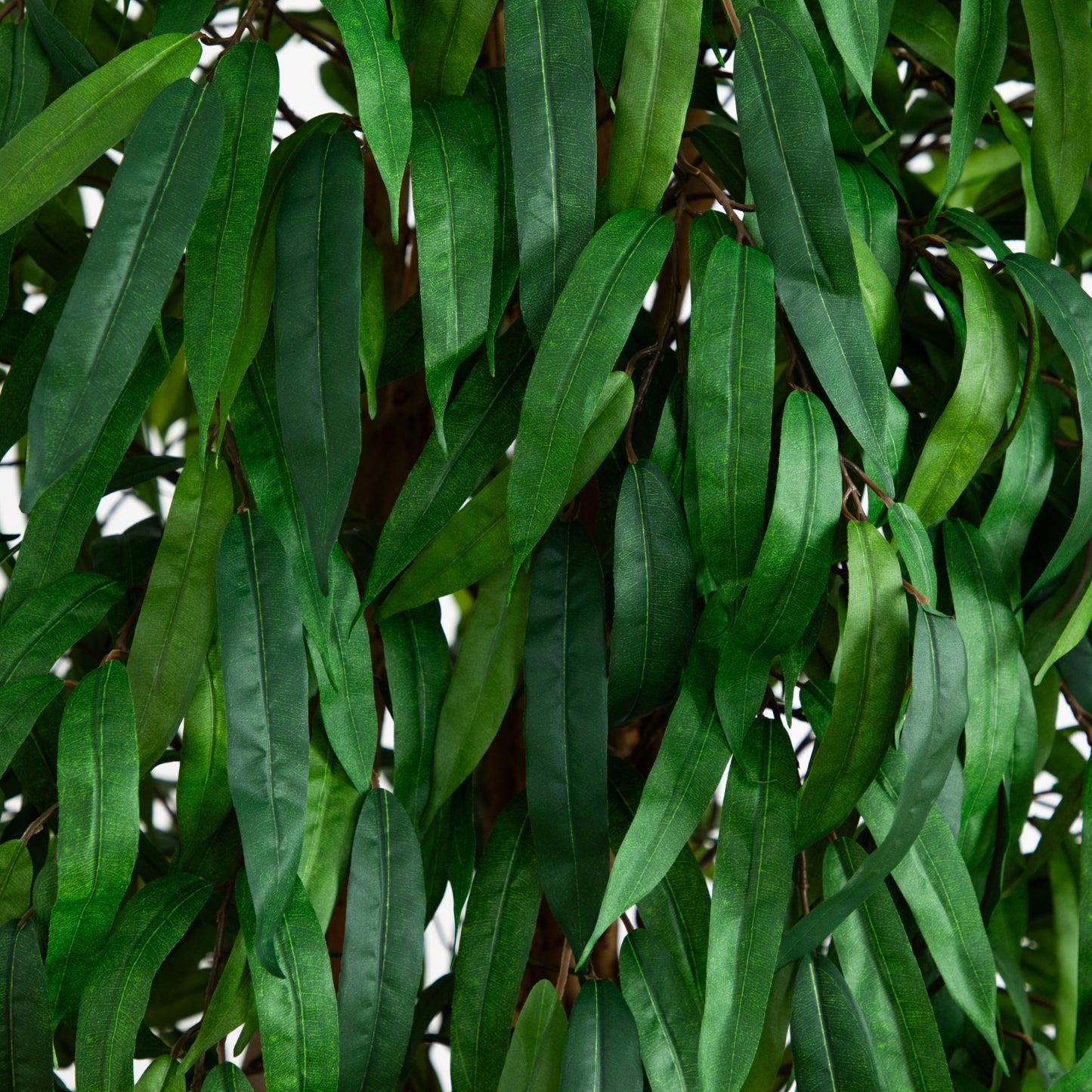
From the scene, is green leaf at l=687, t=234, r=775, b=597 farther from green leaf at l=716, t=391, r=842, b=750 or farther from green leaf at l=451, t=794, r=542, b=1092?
green leaf at l=451, t=794, r=542, b=1092

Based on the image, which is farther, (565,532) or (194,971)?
(194,971)

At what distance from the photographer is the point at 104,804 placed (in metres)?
0.45

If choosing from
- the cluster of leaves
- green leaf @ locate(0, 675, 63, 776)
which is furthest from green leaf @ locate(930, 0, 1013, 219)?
green leaf @ locate(0, 675, 63, 776)

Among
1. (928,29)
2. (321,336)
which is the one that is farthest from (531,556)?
(928,29)

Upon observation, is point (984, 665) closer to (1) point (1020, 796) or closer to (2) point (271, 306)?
(1) point (1020, 796)

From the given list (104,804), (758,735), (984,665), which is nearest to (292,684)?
(104,804)

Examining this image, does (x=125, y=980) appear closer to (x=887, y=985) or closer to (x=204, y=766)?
(x=204, y=766)

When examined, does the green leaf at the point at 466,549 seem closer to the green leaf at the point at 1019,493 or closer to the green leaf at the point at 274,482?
the green leaf at the point at 274,482

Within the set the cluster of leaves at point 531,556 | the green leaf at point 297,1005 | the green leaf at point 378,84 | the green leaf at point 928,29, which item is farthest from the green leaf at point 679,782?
the green leaf at point 928,29

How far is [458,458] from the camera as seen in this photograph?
48 centimetres

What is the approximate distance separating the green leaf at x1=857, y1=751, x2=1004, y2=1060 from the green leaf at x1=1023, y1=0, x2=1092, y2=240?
279mm

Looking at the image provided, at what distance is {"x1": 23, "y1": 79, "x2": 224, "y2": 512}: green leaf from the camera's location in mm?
374

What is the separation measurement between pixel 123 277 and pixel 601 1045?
333mm

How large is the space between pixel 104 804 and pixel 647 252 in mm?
288
